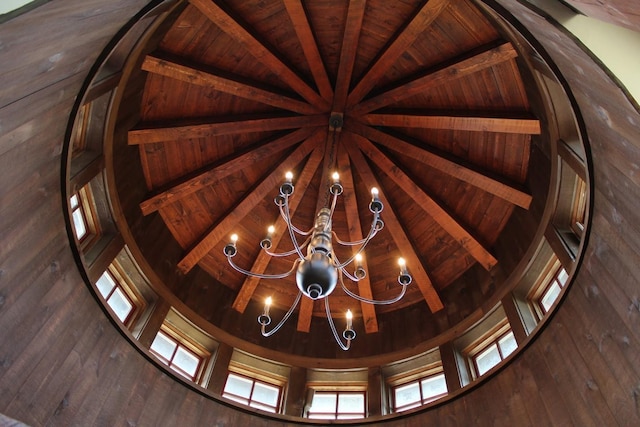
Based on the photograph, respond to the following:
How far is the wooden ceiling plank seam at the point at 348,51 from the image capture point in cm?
757

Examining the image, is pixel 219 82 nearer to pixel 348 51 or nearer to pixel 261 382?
pixel 348 51

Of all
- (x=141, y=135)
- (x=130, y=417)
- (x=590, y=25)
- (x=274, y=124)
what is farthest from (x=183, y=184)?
(x=590, y=25)

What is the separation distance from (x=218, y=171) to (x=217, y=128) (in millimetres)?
790

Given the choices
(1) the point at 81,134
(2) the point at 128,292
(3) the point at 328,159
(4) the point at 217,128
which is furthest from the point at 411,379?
(1) the point at 81,134

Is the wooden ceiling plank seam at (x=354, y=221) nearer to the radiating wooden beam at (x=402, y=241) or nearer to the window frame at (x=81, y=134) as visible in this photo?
the radiating wooden beam at (x=402, y=241)

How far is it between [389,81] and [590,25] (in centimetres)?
565

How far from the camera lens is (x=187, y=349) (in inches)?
332

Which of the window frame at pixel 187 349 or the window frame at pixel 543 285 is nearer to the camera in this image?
the window frame at pixel 543 285

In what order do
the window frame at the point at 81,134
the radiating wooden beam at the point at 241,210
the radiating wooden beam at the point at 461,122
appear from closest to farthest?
the window frame at the point at 81,134 → the radiating wooden beam at the point at 461,122 → the radiating wooden beam at the point at 241,210

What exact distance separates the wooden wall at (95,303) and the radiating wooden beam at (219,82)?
2282 mm

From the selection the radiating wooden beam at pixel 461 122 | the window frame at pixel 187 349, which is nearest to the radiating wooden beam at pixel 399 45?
the radiating wooden beam at pixel 461 122

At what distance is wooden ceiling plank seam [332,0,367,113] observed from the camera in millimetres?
7566

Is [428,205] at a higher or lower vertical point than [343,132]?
lower

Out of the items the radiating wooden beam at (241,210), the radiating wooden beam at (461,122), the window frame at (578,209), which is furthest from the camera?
the radiating wooden beam at (241,210)
